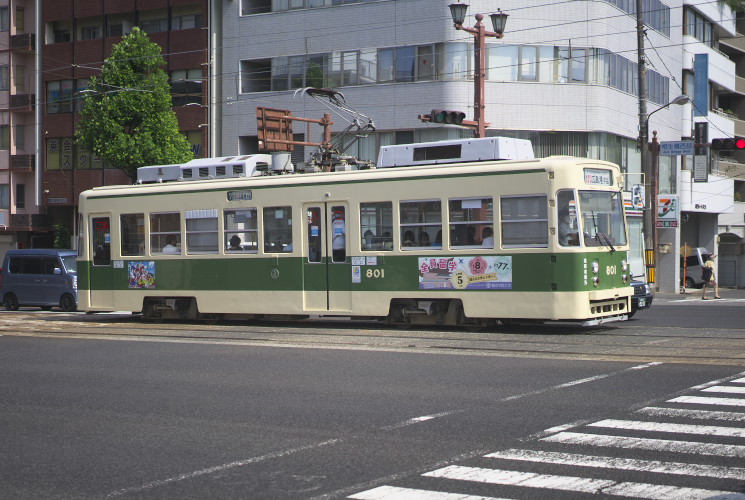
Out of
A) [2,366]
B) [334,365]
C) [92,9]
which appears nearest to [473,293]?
[334,365]

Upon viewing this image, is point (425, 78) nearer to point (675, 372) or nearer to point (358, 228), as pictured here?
point (358, 228)

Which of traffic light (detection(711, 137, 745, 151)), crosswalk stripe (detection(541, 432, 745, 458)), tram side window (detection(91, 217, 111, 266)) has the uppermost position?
traffic light (detection(711, 137, 745, 151))

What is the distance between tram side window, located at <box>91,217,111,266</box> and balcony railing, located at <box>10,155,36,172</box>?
29.8 meters

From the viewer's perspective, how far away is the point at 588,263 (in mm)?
16688

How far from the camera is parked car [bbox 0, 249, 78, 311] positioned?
3172 centimetres

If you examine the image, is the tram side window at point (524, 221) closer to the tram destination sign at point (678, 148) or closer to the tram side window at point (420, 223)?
the tram side window at point (420, 223)

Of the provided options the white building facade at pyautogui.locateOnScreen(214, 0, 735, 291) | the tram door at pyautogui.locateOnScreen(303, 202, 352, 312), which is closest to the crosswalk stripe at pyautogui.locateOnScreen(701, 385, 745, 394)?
the tram door at pyautogui.locateOnScreen(303, 202, 352, 312)

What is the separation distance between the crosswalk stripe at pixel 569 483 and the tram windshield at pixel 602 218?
1024 cm

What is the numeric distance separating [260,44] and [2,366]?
28938 millimetres

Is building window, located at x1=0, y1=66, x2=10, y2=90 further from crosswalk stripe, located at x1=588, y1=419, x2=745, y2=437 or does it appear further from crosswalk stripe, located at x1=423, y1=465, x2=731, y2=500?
crosswalk stripe, located at x1=423, y1=465, x2=731, y2=500

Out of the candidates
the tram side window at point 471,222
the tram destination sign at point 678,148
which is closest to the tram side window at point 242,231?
the tram side window at point 471,222

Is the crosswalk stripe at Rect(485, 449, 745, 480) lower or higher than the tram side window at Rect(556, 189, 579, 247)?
lower

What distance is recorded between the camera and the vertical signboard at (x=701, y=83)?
46500 millimetres

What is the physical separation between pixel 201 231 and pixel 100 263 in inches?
116
